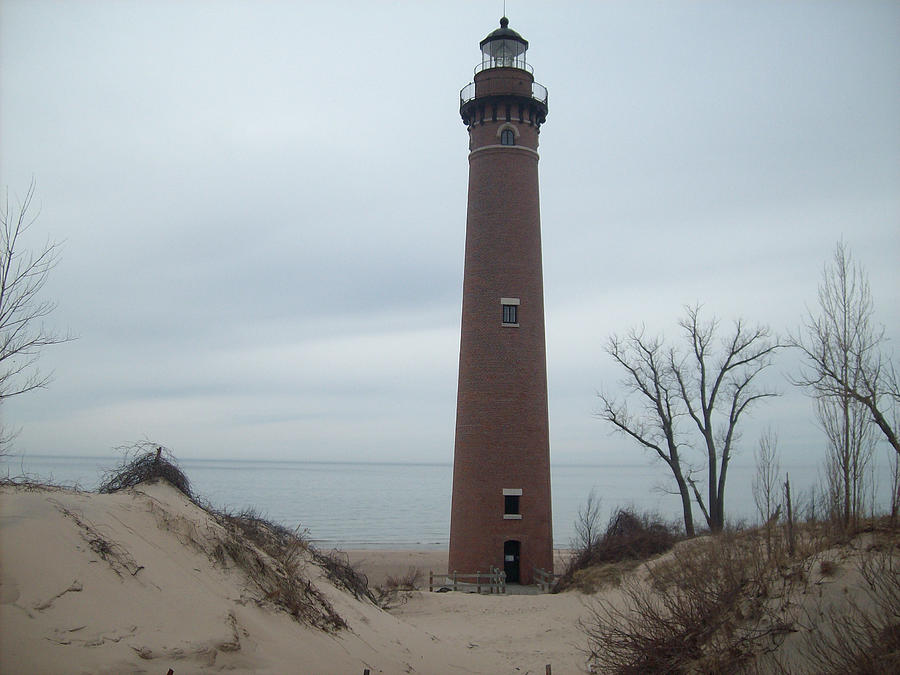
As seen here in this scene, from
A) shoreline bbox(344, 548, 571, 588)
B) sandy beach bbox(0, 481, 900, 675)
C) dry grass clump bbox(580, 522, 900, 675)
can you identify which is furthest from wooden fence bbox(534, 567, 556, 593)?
dry grass clump bbox(580, 522, 900, 675)

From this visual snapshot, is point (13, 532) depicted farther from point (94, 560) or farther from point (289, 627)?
point (289, 627)

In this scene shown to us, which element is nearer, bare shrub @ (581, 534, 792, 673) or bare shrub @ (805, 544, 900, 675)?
bare shrub @ (805, 544, 900, 675)

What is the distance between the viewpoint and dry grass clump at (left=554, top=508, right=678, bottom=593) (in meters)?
21.7

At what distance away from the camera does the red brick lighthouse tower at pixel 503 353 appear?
2361cm

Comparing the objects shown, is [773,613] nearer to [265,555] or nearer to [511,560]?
[265,555]

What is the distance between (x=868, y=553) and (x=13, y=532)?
9605mm

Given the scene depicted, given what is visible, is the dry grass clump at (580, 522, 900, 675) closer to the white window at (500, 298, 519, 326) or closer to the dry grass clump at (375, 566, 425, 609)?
the dry grass clump at (375, 566, 425, 609)

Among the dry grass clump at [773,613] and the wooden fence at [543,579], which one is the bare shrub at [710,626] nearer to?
the dry grass clump at [773,613]

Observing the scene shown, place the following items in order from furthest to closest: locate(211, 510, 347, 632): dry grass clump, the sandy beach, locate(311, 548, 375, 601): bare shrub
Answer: locate(311, 548, 375, 601): bare shrub, locate(211, 510, 347, 632): dry grass clump, the sandy beach

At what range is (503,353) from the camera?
79.0ft

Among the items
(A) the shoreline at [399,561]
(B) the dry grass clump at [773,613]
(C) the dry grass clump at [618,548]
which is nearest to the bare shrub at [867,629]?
(B) the dry grass clump at [773,613]

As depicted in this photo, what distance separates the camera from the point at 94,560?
26.6 ft

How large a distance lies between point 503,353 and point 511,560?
22.8 feet

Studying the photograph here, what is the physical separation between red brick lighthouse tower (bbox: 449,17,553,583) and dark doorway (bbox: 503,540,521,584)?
0.11ft
